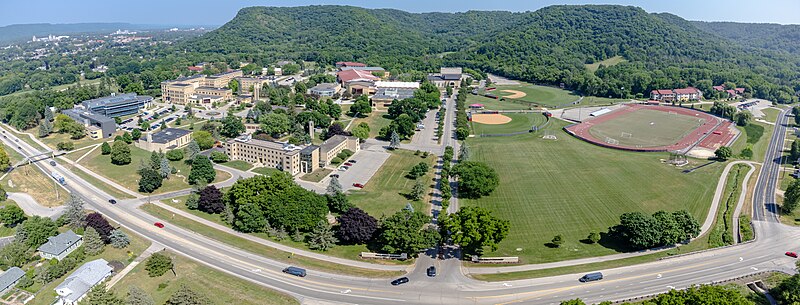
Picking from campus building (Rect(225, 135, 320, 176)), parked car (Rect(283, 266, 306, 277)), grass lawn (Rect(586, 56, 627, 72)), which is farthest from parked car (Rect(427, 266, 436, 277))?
grass lawn (Rect(586, 56, 627, 72))

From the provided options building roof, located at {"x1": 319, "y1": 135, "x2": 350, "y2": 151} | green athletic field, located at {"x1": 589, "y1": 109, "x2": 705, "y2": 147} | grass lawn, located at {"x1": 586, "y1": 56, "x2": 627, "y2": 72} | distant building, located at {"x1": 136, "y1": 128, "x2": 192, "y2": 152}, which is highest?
grass lawn, located at {"x1": 586, "y1": 56, "x2": 627, "y2": 72}

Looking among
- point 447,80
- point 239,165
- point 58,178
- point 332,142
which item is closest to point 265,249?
point 239,165

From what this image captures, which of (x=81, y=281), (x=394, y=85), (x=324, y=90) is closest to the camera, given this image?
(x=81, y=281)

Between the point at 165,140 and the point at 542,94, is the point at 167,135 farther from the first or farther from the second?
the point at 542,94

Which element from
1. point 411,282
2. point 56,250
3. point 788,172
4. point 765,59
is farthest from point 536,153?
point 765,59

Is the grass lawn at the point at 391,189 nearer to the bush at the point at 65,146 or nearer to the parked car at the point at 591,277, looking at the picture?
the parked car at the point at 591,277

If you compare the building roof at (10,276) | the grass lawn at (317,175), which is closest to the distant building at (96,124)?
the grass lawn at (317,175)

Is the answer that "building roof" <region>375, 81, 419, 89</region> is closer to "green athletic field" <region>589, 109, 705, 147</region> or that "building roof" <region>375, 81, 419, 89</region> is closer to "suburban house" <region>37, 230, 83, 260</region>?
"green athletic field" <region>589, 109, 705, 147</region>
